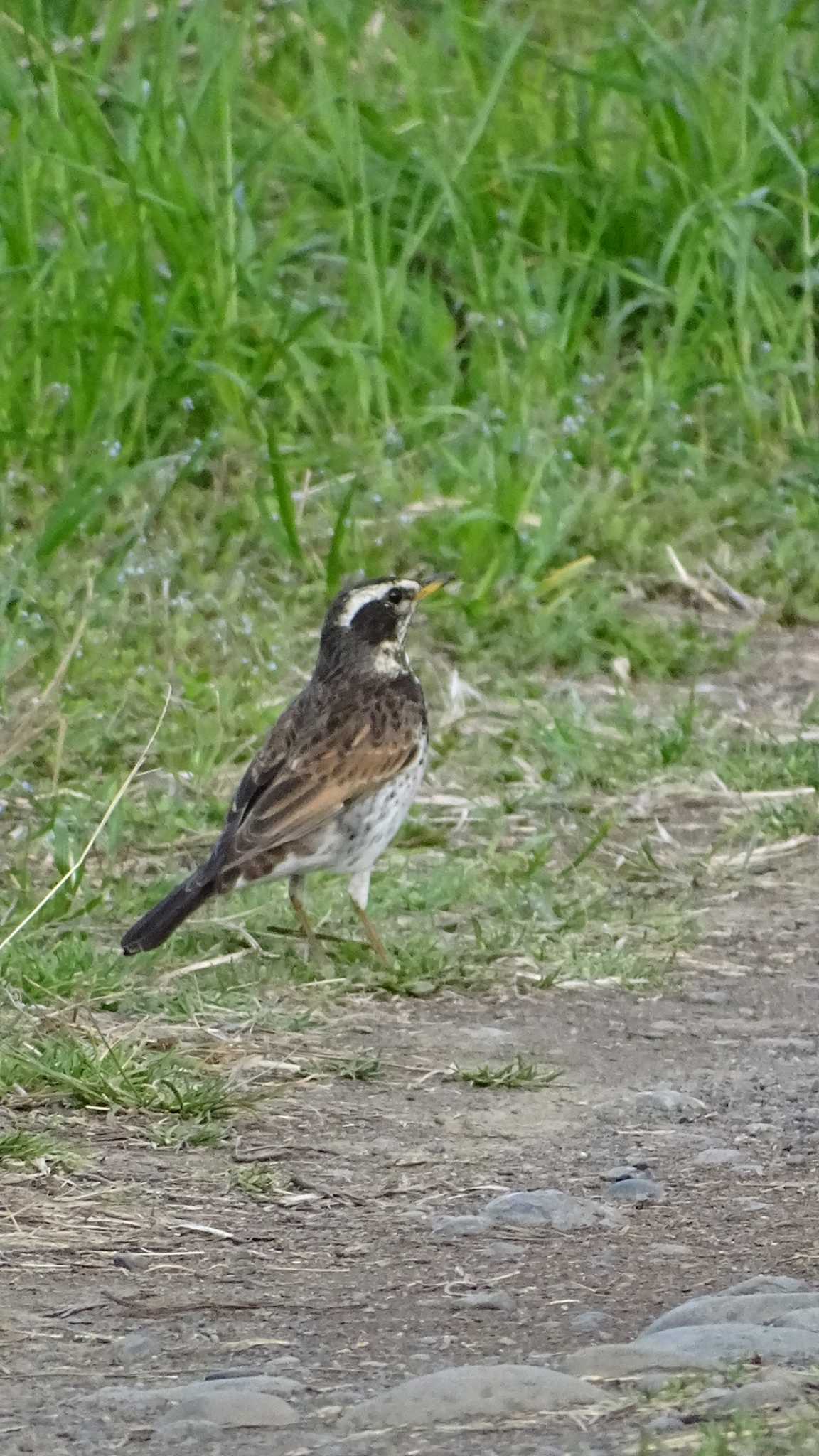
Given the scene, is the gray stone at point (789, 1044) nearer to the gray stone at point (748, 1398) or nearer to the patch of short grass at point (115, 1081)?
the patch of short grass at point (115, 1081)

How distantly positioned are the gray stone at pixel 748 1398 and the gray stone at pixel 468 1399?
0.50 ft

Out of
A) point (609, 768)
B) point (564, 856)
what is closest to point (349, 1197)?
point (564, 856)

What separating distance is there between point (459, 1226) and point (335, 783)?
2011 mm

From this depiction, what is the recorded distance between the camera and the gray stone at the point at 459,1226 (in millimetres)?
4578

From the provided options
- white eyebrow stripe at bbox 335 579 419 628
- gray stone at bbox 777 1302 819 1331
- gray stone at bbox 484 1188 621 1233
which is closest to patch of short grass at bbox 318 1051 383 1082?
gray stone at bbox 484 1188 621 1233

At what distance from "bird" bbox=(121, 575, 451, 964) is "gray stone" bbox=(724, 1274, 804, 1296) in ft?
7.17

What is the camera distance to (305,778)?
21.2ft

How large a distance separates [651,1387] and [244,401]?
6188 mm

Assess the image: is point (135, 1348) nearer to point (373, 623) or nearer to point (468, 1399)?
point (468, 1399)

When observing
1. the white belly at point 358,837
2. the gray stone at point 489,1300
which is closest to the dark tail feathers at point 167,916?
the white belly at point 358,837

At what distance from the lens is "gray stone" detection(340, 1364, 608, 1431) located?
3510 mm

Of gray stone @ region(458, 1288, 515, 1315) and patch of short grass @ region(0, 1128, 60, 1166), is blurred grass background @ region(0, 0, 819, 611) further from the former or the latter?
gray stone @ region(458, 1288, 515, 1315)

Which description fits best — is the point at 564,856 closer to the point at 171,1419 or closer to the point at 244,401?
the point at 244,401

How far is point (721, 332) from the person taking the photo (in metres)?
10.0
